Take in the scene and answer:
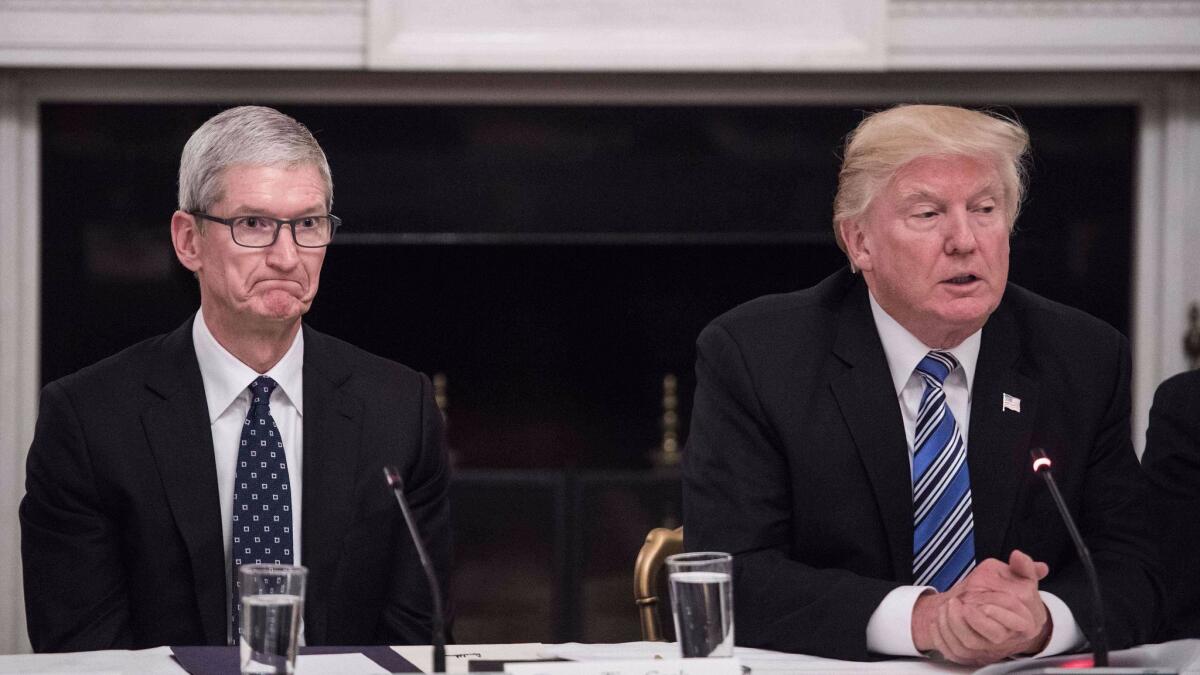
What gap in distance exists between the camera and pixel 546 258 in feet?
12.3

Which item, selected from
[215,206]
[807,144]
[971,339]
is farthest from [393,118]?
[971,339]

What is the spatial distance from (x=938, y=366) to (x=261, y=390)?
846mm

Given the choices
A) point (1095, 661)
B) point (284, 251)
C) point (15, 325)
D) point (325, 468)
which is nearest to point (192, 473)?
point (325, 468)

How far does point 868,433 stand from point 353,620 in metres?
0.68

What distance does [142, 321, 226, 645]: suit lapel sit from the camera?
1.73m

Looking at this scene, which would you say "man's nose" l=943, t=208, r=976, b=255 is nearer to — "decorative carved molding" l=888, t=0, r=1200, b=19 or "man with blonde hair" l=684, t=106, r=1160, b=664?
"man with blonde hair" l=684, t=106, r=1160, b=664

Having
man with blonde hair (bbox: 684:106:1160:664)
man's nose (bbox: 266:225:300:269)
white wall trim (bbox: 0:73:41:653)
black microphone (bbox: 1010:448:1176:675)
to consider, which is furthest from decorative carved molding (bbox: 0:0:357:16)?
black microphone (bbox: 1010:448:1176:675)

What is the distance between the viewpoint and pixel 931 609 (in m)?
1.50

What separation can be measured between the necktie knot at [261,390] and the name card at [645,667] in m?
0.61

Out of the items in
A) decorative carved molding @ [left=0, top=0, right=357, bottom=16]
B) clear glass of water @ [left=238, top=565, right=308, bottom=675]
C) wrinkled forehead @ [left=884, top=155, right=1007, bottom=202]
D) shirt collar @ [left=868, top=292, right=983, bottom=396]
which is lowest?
clear glass of water @ [left=238, top=565, right=308, bottom=675]

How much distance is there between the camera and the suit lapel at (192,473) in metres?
1.73

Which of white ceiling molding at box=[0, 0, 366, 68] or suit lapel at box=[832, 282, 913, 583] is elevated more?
white ceiling molding at box=[0, 0, 366, 68]

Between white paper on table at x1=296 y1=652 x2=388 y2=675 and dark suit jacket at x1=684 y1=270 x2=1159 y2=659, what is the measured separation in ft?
1.48

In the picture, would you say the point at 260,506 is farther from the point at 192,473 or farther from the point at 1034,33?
the point at 1034,33
